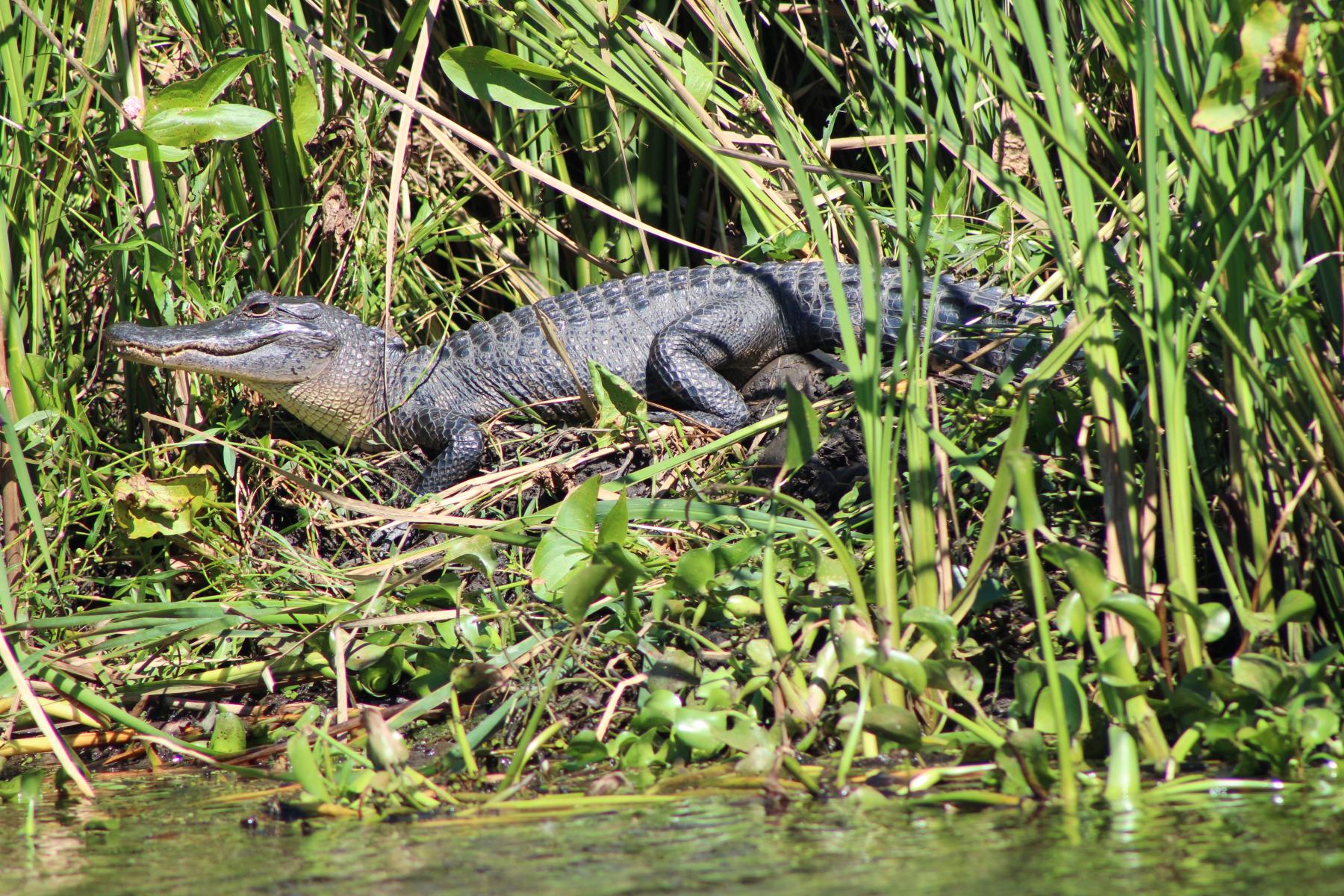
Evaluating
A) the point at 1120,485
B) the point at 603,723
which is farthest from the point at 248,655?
the point at 1120,485

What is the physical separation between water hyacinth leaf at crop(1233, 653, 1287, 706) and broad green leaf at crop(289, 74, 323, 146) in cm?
270

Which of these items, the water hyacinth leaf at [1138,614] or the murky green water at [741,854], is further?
the water hyacinth leaf at [1138,614]

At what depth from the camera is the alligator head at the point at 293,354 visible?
130 inches

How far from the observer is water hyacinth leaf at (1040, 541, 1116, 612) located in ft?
5.49

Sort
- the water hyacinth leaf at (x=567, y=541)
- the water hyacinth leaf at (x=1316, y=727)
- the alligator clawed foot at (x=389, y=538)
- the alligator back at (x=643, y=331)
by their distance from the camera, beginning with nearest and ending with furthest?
the water hyacinth leaf at (x=1316, y=727)
the water hyacinth leaf at (x=567, y=541)
the alligator clawed foot at (x=389, y=538)
the alligator back at (x=643, y=331)

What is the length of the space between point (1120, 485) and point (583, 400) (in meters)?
2.02

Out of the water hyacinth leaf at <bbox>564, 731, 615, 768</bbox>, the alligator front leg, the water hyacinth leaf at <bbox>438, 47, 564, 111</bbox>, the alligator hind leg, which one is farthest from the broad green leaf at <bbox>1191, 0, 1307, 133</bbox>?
the alligator front leg

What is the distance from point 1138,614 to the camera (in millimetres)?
1675

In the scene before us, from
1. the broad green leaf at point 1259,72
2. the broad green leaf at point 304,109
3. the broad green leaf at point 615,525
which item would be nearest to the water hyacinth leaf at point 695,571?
the broad green leaf at point 615,525

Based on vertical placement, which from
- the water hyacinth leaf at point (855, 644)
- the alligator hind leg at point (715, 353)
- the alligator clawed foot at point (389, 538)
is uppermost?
the alligator hind leg at point (715, 353)

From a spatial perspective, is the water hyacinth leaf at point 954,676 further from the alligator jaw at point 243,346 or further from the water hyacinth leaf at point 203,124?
the alligator jaw at point 243,346

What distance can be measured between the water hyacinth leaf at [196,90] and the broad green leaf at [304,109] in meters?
0.41

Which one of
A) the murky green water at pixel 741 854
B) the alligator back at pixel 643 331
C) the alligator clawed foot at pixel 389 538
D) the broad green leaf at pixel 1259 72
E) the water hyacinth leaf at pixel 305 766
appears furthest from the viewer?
the alligator back at pixel 643 331

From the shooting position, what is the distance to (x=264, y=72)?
331cm
